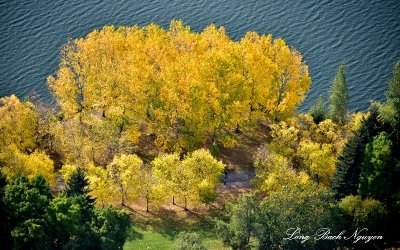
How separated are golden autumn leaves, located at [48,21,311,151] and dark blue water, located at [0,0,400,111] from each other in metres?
19.7

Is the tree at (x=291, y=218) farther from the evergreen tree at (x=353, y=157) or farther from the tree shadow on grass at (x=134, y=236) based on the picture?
the tree shadow on grass at (x=134, y=236)

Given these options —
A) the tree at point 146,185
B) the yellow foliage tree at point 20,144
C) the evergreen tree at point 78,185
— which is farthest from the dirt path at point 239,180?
the yellow foliage tree at point 20,144

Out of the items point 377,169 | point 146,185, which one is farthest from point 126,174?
point 377,169

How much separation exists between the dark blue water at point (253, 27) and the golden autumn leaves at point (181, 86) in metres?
19.7

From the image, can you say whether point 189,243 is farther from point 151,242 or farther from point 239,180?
point 239,180

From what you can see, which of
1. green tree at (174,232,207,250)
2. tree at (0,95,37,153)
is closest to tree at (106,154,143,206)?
green tree at (174,232,207,250)

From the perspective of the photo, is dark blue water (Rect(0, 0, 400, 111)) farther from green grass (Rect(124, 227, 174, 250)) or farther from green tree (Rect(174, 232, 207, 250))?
green tree (Rect(174, 232, 207, 250))

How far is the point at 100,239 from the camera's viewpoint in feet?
211

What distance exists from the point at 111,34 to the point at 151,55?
904 centimetres

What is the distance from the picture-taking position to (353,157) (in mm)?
73375

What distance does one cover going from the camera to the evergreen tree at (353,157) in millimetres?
73188

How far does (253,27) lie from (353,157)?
57.1 m

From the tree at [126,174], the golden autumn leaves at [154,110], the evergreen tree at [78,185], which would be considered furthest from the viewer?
the golden autumn leaves at [154,110]

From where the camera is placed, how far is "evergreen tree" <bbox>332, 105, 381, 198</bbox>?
73188mm
